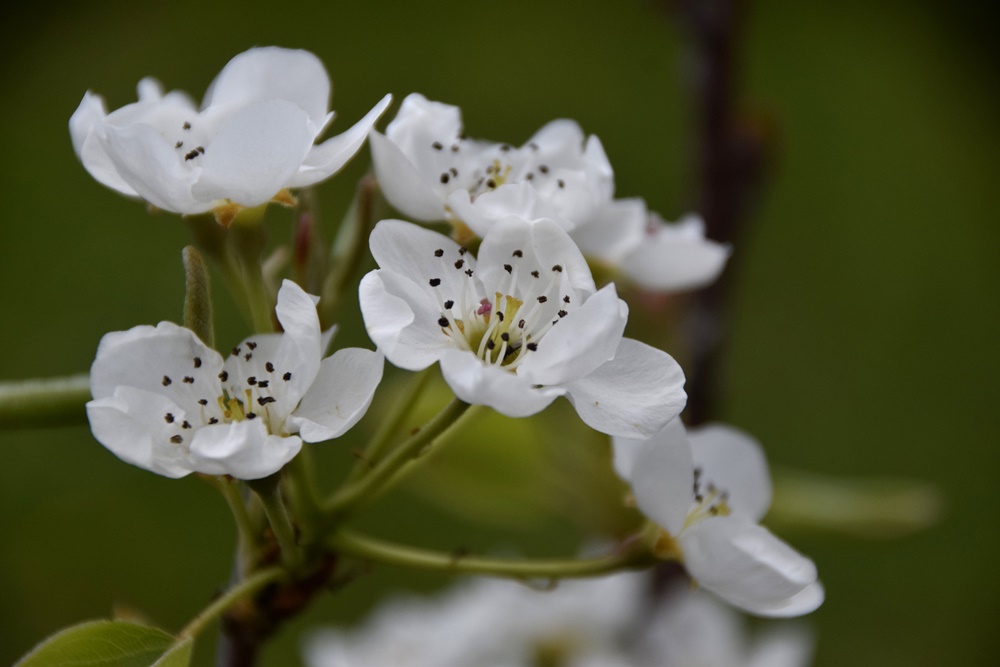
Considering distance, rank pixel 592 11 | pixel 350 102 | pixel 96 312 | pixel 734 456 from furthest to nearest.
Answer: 1. pixel 592 11
2. pixel 350 102
3. pixel 96 312
4. pixel 734 456

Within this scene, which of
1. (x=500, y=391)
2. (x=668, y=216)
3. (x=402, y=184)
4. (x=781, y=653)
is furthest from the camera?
(x=668, y=216)

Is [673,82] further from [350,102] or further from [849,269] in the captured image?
[350,102]

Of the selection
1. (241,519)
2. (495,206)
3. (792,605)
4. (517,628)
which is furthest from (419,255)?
(517,628)

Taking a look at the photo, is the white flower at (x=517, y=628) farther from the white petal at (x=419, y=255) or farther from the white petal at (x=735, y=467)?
the white petal at (x=419, y=255)

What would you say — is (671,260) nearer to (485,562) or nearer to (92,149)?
(485,562)

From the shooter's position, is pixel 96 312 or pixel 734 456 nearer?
pixel 734 456

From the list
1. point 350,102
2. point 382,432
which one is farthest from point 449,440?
point 350,102
